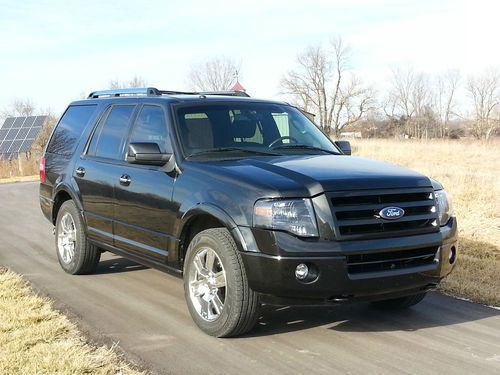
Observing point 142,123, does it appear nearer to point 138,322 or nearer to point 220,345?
point 138,322

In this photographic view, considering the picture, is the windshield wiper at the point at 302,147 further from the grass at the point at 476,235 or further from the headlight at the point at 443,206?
the grass at the point at 476,235

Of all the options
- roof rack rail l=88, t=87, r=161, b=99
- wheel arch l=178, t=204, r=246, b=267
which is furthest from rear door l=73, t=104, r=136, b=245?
wheel arch l=178, t=204, r=246, b=267

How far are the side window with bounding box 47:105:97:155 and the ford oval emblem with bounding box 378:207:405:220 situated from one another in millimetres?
3889

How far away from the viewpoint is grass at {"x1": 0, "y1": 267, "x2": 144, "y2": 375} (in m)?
3.79

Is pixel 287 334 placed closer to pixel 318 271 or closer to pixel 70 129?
pixel 318 271

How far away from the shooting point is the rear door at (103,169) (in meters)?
5.84

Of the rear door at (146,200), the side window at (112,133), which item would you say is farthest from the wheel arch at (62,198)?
the rear door at (146,200)

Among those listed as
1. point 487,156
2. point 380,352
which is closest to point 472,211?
point 380,352

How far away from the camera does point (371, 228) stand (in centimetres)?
412

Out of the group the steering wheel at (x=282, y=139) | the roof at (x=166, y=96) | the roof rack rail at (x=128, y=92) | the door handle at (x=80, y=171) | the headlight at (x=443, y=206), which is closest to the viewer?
the headlight at (x=443, y=206)

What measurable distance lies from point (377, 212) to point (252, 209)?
2.98 ft

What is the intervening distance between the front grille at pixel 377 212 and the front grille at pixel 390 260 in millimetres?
141

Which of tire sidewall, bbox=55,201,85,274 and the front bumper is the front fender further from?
tire sidewall, bbox=55,201,85,274

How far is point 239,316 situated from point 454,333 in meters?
1.80
